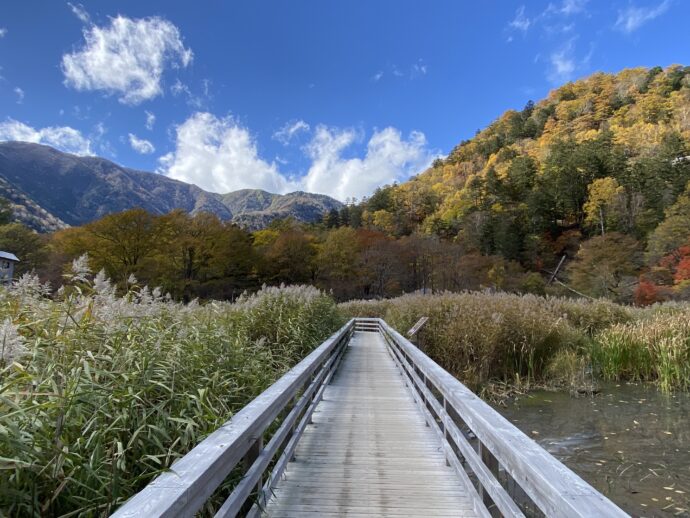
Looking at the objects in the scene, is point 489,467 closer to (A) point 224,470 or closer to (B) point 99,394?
(A) point 224,470

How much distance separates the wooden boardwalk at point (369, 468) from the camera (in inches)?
113

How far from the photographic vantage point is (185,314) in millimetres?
4906

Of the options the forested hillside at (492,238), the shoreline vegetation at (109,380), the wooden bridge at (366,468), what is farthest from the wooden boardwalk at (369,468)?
the forested hillside at (492,238)

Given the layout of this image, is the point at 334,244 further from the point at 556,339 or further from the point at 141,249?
the point at 556,339

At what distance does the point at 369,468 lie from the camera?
11.9 ft

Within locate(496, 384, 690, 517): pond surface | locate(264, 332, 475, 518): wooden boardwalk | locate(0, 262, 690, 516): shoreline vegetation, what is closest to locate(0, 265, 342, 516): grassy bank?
locate(0, 262, 690, 516): shoreline vegetation

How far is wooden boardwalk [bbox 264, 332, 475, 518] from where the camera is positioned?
2863 millimetres

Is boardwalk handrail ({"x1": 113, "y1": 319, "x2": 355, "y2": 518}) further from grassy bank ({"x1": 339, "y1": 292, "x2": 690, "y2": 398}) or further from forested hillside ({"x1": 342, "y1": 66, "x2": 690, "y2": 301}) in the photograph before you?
forested hillside ({"x1": 342, "y1": 66, "x2": 690, "y2": 301})

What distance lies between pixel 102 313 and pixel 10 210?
5825 centimetres

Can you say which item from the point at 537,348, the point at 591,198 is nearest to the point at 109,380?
the point at 537,348

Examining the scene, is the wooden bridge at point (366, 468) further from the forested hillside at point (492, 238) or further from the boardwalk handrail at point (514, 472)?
the forested hillside at point (492, 238)

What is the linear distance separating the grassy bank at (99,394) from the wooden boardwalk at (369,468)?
0.80 m

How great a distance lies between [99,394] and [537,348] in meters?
10.5

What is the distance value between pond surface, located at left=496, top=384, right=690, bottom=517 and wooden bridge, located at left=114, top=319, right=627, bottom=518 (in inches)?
58.3
